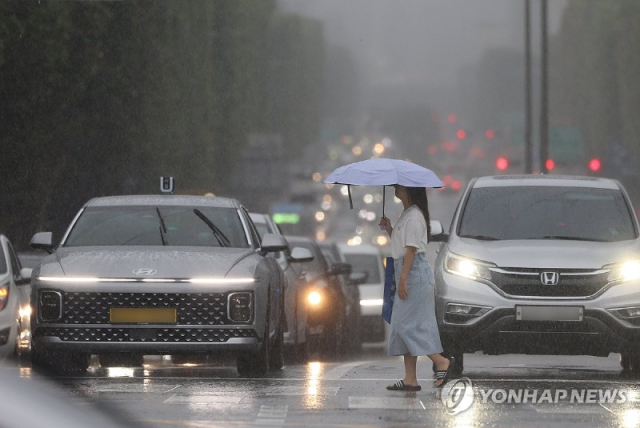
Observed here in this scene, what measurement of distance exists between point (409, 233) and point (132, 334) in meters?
2.38

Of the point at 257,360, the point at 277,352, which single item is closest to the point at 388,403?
the point at 257,360

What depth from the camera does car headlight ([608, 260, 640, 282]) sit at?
13.4 meters

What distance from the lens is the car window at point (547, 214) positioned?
562 inches

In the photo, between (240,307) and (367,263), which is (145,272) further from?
(367,263)

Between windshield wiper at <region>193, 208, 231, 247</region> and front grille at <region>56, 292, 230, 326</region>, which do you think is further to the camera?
windshield wiper at <region>193, 208, 231, 247</region>

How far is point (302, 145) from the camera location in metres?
116

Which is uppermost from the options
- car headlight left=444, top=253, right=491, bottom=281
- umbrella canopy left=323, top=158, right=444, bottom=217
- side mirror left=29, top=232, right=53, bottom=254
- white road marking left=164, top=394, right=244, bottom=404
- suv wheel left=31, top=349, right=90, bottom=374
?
umbrella canopy left=323, top=158, right=444, bottom=217

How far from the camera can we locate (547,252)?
1359 centimetres

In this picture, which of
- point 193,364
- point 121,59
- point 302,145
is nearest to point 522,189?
point 193,364

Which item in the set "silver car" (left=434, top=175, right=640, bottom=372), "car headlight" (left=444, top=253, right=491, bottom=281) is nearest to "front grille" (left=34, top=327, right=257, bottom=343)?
"silver car" (left=434, top=175, right=640, bottom=372)

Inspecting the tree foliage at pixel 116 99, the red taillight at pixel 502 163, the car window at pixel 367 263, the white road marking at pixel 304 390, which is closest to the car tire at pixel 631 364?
the white road marking at pixel 304 390

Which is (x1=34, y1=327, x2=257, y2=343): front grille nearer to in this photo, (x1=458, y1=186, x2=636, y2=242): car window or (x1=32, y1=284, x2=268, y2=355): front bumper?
(x1=32, y1=284, x2=268, y2=355): front bumper

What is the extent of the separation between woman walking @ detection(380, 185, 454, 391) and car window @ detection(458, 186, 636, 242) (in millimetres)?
2398

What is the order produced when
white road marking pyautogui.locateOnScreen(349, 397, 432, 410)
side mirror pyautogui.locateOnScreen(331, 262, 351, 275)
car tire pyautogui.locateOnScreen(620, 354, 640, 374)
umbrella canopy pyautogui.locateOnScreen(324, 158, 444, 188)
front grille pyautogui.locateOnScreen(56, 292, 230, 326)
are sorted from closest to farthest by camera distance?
white road marking pyautogui.locateOnScreen(349, 397, 432, 410)
umbrella canopy pyautogui.locateOnScreen(324, 158, 444, 188)
front grille pyautogui.locateOnScreen(56, 292, 230, 326)
car tire pyautogui.locateOnScreen(620, 354, 640, 374)
side mirror pyautogui.locateOnScreen(331, 262, 351, 275)
